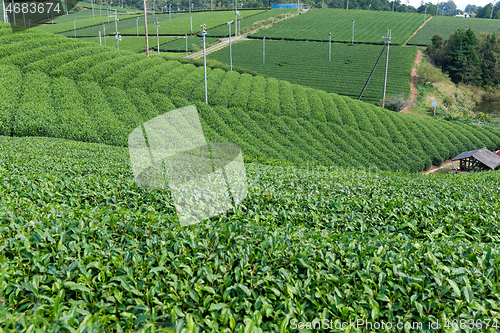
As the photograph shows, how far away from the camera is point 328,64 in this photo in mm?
56750

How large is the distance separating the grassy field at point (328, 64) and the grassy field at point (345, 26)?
555cm

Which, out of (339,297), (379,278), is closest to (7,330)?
(339,297)

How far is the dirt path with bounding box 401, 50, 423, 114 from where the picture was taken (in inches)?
1683

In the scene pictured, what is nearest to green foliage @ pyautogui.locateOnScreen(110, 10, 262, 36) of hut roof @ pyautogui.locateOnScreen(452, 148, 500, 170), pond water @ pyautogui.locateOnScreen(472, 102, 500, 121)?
pond water @ pyautogui.locateOnScreen(472, 102, 500, 121)

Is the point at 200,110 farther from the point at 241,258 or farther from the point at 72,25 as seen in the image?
the point at 72,25

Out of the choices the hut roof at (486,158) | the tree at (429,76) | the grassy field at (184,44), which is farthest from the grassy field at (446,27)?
the hut roof at (486,158)

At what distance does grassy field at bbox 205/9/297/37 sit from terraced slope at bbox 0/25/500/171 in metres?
49.4

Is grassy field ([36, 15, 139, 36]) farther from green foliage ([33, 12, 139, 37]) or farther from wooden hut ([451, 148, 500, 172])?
wooden hut ([451, 148, 500, 172])

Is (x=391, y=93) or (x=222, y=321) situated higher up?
(x=222, y=321)

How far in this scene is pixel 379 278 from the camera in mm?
3299

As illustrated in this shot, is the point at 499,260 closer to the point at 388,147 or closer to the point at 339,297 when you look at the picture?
the point at 339,297

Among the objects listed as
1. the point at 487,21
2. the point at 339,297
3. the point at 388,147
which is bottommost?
the point at 388,147

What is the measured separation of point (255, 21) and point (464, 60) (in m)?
48.2

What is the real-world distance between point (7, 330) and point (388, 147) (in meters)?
24.8
